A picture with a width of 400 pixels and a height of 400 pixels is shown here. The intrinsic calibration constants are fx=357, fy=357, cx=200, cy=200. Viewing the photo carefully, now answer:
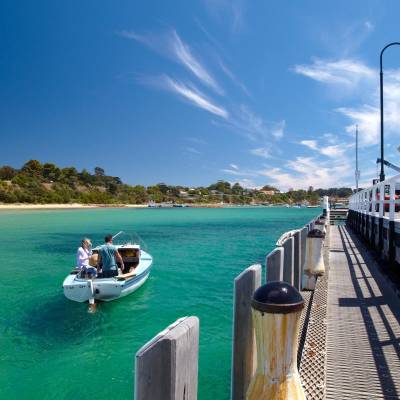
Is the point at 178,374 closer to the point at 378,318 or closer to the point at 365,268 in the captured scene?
the point at 378,318

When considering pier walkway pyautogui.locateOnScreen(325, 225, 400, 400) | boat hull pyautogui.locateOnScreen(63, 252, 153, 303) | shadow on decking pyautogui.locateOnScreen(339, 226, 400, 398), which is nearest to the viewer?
pier walkway pyautogui.locateOnScreen(325, 225, 400, 400)

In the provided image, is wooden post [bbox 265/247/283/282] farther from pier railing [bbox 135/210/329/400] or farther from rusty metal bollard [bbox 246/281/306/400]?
rusty metal bollard [bbox 246/281/306/400]

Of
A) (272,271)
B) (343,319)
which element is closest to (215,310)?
(343,319)

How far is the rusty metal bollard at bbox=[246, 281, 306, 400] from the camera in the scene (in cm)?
236

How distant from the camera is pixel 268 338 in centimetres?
244

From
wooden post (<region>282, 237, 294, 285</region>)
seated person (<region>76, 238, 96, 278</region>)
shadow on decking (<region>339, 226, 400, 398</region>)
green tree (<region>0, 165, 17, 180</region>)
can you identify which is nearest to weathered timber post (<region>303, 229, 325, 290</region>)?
shadow on decking (<region>339, 226, 400, 398</region>)

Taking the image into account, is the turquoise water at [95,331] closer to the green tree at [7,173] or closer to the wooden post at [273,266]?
the wooden post at [273,266]

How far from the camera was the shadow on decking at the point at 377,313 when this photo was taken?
4.02 metres

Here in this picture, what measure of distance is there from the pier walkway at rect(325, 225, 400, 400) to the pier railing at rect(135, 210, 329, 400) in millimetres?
1481

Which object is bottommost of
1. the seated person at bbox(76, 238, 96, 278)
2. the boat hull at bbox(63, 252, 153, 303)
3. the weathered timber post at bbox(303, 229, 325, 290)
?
the boat hull at bbox(63, 252, 153, 303)

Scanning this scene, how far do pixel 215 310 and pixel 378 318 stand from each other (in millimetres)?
7147

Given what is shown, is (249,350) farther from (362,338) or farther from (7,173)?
(7,173)

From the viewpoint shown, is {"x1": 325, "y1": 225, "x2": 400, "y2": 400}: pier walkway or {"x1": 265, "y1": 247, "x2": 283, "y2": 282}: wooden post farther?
{"x1": 325, "y1": 225, "x2": 400, "y2": 400}: pier walkway

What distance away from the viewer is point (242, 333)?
9.39ft
